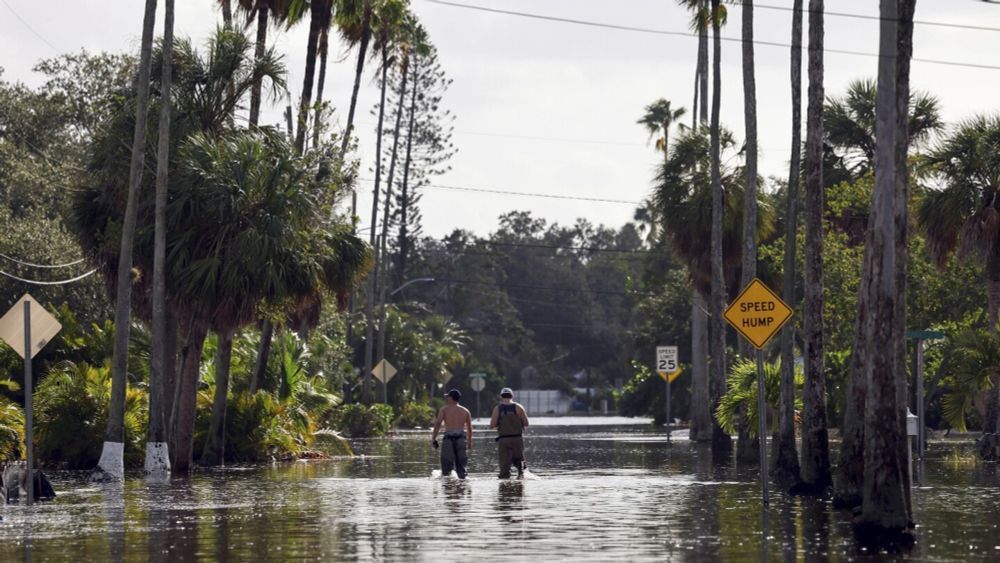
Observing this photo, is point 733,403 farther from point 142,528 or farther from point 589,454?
point 142,528

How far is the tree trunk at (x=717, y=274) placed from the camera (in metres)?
40.4

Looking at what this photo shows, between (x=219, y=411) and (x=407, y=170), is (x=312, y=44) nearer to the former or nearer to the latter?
(x=219, y=411)

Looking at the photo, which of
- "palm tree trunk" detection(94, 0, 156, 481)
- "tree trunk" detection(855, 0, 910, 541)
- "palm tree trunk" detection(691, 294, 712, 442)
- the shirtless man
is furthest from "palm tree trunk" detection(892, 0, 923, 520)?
"palm tree trunk" detection(691, 294, 712, 442)

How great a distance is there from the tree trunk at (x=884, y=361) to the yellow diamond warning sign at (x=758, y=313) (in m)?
4.32

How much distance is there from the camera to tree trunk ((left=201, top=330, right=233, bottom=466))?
1433 inches

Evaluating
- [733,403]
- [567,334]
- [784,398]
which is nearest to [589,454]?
[733,403]

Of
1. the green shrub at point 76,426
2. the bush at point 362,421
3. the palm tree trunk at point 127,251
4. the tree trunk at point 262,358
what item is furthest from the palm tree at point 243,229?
the bush at point 362,421

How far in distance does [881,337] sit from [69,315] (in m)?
27.9

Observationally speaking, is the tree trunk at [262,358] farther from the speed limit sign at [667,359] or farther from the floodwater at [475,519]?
the speed limit sign at [667,359]

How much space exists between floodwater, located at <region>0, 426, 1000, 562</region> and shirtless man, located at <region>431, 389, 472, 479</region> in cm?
45

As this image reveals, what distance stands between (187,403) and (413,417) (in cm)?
4453

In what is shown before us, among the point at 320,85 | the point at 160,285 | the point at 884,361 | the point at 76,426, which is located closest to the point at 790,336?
the point at 884,361

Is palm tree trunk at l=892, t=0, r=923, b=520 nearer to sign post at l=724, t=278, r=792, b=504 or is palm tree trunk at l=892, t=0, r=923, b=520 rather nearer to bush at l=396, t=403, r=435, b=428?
sign post at l=724, t=278, r=792, b=504

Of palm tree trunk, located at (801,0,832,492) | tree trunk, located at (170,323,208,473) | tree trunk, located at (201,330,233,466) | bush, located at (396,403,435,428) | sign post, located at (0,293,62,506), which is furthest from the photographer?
bush, located at (396,403,435,428)
